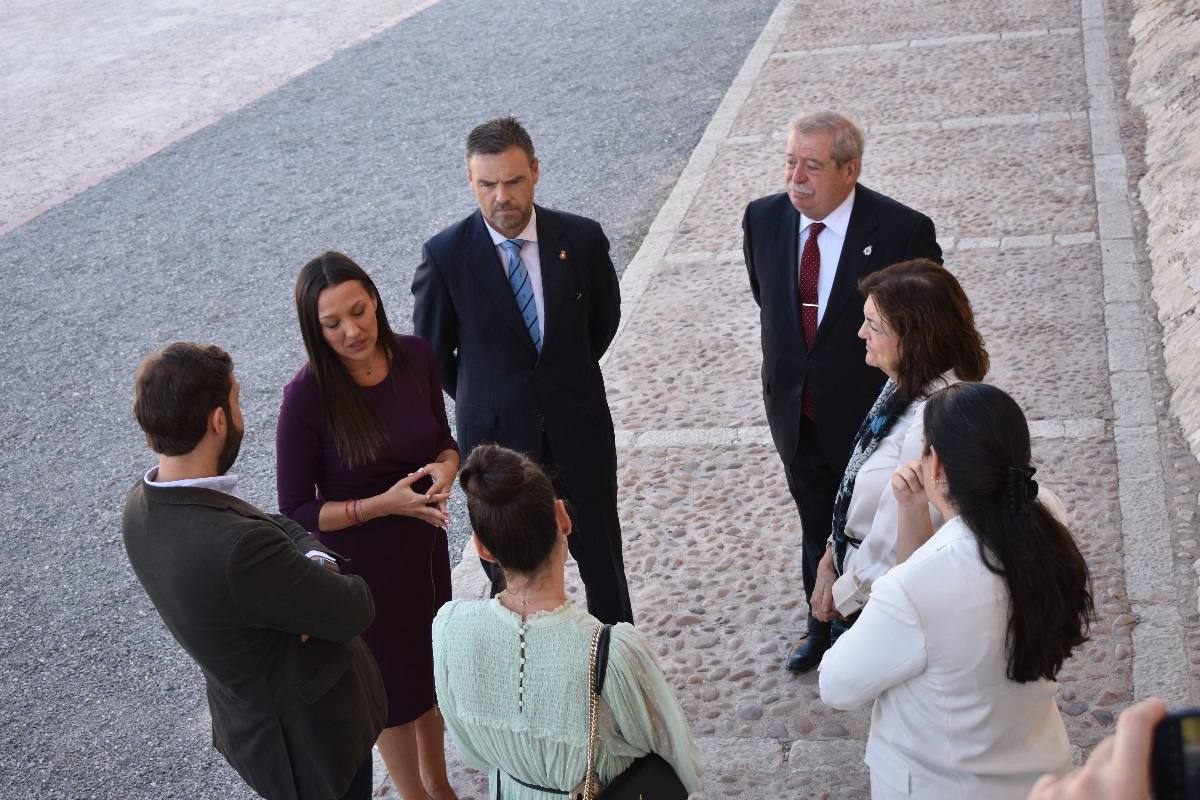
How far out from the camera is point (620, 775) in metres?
2.93

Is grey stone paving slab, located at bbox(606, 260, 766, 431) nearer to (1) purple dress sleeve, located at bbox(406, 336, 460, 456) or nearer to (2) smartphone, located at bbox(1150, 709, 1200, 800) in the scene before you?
(1) purple dress sleeve, located at bbox(406, 336, 460, 456)

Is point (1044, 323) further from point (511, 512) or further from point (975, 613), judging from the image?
point (511, 512)

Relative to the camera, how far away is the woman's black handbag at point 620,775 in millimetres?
2777

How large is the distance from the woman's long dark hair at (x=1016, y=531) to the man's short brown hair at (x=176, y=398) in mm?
1843

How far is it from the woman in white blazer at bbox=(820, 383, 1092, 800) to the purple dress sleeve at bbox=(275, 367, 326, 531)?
1865 millimetres

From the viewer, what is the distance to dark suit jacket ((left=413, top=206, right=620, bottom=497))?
4.45 meters

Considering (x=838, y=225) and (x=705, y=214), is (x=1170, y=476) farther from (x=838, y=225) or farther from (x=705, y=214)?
(x=705, y=214)

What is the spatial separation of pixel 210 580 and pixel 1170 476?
441cm

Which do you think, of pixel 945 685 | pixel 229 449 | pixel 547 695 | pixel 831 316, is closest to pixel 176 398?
pixel 229 449

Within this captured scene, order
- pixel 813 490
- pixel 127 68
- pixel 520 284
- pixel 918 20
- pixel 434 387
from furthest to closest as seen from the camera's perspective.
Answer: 1. pixel 127 68
2. pixel 918 20
3. pixel 813 490
4. pixel 520 284
5. pixel 434 387

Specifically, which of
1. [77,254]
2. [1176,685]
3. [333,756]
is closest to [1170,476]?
[1176,685]

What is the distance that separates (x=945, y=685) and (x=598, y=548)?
2029 millimetres

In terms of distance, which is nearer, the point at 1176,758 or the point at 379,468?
the point at 1176,758

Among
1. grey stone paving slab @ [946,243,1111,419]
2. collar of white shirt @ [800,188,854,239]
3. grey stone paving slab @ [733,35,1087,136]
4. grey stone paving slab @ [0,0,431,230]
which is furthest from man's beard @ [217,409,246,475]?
grey stone paving slab @ [0,0,431,230]
